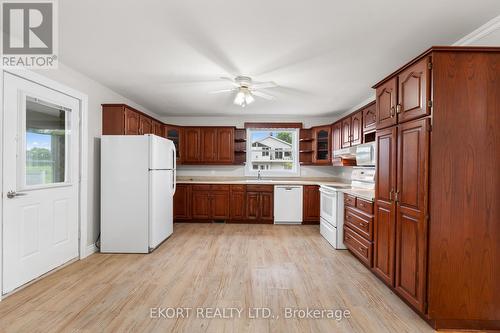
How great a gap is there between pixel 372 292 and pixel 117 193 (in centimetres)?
343

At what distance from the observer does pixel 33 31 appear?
2.19 meters

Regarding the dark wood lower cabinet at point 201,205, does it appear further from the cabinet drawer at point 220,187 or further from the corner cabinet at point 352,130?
the corner cabinet at point 352,130

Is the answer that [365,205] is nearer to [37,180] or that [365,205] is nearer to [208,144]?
[208,144]

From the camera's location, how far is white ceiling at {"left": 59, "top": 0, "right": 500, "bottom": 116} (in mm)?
1834

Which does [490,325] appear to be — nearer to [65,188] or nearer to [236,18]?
[236,18]

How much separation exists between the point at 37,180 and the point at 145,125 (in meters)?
2.01

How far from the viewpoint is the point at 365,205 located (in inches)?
117

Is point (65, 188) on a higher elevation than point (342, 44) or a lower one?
lower

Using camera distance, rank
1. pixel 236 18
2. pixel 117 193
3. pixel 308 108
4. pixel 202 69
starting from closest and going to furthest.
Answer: pixel 236 18
pixel 202 69
pixel 117 193
pixel 308 108

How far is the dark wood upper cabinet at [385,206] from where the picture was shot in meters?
A: 2.32

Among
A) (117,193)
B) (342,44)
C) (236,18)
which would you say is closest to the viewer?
(236,18)

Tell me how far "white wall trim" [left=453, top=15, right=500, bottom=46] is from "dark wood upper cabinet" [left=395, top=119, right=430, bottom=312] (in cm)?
99

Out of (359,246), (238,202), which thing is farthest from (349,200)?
(238,202)

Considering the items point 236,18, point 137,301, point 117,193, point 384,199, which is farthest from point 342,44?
point 117,193
